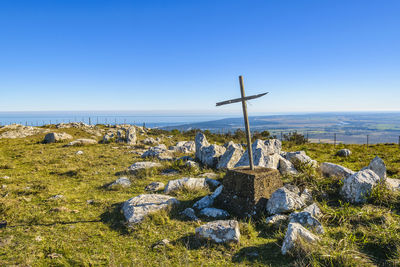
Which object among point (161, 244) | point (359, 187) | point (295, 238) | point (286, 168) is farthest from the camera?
point (286, 168)

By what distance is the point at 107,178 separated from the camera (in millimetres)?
10422

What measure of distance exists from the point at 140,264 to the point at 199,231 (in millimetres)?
1406

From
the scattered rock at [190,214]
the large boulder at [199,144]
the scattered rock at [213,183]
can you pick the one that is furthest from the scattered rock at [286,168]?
Result: the scattered rock at [190,214]

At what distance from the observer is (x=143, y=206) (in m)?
6.31

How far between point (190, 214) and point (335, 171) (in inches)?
257

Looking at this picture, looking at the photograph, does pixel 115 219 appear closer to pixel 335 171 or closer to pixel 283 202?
pixel 283 202

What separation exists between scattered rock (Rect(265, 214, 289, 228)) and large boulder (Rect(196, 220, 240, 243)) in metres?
1.20

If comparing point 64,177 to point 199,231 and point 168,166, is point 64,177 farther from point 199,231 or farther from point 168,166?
point 199,231

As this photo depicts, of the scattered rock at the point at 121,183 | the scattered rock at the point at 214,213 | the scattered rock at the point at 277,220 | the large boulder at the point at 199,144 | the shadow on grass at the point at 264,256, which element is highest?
the large boulder at the point at 199,144

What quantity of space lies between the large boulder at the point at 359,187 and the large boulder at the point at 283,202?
181 centimetres

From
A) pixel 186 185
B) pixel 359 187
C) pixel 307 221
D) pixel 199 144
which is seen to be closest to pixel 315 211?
pixel 307 221

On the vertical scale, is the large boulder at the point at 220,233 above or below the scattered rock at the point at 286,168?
below

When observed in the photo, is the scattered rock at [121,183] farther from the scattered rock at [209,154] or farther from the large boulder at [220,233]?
the large boulder at [220,233]

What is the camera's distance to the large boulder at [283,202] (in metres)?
5.98
